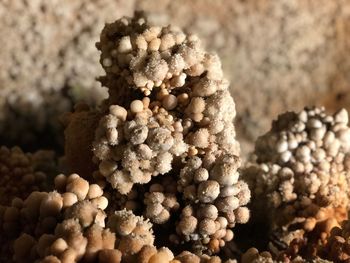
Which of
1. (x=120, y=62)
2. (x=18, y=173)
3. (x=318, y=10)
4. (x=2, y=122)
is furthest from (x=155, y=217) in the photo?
(x=318, y=10)

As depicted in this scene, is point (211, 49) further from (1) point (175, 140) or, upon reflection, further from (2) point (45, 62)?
(1) point (175, 140)

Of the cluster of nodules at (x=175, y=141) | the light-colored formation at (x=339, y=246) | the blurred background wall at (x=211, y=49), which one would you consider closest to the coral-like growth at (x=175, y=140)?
the cluster of nodules at (x=175, y=141)

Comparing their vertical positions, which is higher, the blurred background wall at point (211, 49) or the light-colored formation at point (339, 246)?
the blurred background wall at point (211, 49)

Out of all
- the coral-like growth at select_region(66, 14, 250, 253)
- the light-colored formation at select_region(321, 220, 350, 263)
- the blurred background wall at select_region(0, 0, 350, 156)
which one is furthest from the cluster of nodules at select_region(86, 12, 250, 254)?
the blurred background wall at select_region(0, 0, 350, 156)

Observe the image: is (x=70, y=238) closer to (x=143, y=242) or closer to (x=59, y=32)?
(x=143, y=242)

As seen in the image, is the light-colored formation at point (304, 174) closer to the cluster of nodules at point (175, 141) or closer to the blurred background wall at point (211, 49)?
the cluster of nodules at point (175, 141)

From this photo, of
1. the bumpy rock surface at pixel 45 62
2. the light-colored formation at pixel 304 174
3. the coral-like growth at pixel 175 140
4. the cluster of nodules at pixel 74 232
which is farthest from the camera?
the bumpy rock surface at pixel 45 62
